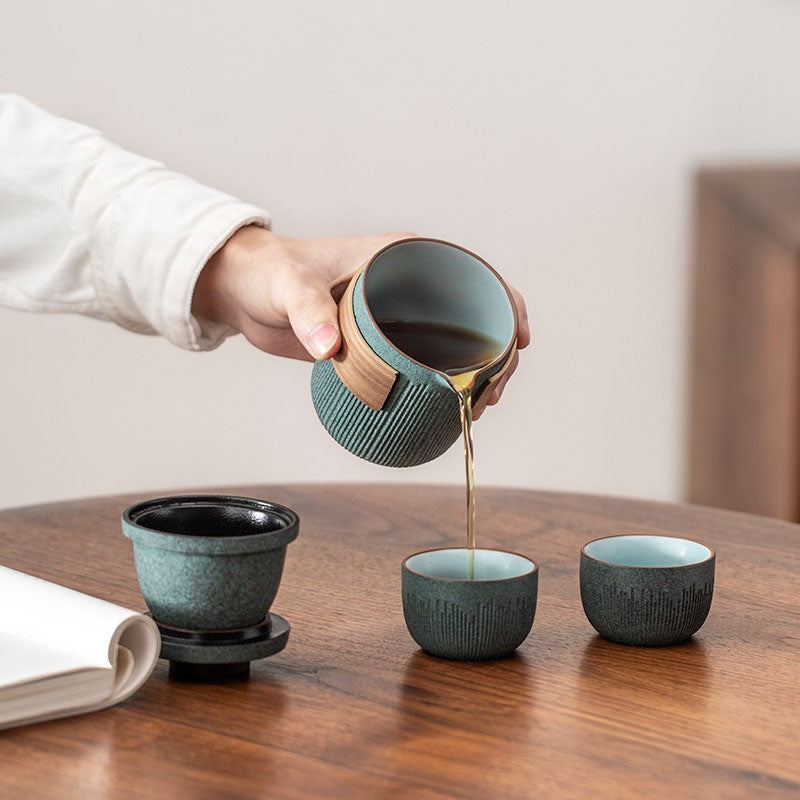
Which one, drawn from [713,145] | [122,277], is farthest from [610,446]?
[122,277]

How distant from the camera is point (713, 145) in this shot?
2770 mm

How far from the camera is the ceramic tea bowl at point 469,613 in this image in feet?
3.05

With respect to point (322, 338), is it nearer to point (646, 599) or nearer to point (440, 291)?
point (440, 291)

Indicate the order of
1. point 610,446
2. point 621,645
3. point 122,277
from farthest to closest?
point 610,446 → point 122,277 → point 621,645

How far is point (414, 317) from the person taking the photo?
3.45 ft

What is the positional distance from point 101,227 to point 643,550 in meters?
0.70

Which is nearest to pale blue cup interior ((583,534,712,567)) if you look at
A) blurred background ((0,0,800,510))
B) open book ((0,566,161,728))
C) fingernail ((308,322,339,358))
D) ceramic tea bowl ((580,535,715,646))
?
ceramic tea bowl ((580,535,715,646))

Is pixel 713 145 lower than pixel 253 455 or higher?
higher

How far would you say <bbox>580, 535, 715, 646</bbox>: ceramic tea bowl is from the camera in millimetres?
974

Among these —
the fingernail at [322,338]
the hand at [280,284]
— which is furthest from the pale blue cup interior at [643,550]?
the fingernail at [322,338]

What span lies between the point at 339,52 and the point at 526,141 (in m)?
0.46

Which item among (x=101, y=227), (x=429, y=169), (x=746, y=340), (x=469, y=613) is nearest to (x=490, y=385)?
(x=469, y=613)

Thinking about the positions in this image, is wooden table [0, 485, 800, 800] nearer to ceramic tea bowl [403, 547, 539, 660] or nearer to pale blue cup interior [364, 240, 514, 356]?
ceramic tea bowl [403, 547, 539, 660]

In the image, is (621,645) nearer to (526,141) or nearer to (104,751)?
(104,751)
